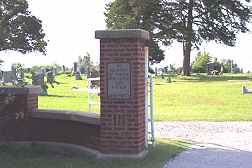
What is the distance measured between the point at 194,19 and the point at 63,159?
49.9m

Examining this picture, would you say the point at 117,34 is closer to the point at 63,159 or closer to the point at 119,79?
the point at 119,79

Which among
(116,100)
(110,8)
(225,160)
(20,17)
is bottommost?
(225,160)

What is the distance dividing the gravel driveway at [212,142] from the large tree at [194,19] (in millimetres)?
41343

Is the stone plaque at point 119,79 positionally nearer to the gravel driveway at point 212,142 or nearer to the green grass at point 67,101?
the gravel driveway at point 212,142

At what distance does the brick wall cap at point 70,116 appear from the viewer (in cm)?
1001

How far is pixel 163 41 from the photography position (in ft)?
196

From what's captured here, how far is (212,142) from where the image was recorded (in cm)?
1188

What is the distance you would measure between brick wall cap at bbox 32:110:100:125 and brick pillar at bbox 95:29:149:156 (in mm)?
348

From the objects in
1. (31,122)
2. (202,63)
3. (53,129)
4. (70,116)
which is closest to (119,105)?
(70,116)

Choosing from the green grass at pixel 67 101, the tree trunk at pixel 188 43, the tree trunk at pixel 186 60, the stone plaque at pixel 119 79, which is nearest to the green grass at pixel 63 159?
the stone plaque at pixel 119 79

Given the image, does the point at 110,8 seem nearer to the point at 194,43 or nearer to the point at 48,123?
the point at 194,43

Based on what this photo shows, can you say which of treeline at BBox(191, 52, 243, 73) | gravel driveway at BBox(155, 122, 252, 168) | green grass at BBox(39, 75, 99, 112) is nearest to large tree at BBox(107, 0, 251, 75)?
treeline at BBox(191, 52, 243, 73)

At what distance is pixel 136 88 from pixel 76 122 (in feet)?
4.83

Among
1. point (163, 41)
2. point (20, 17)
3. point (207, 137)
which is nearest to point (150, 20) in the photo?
point (163, 41)
